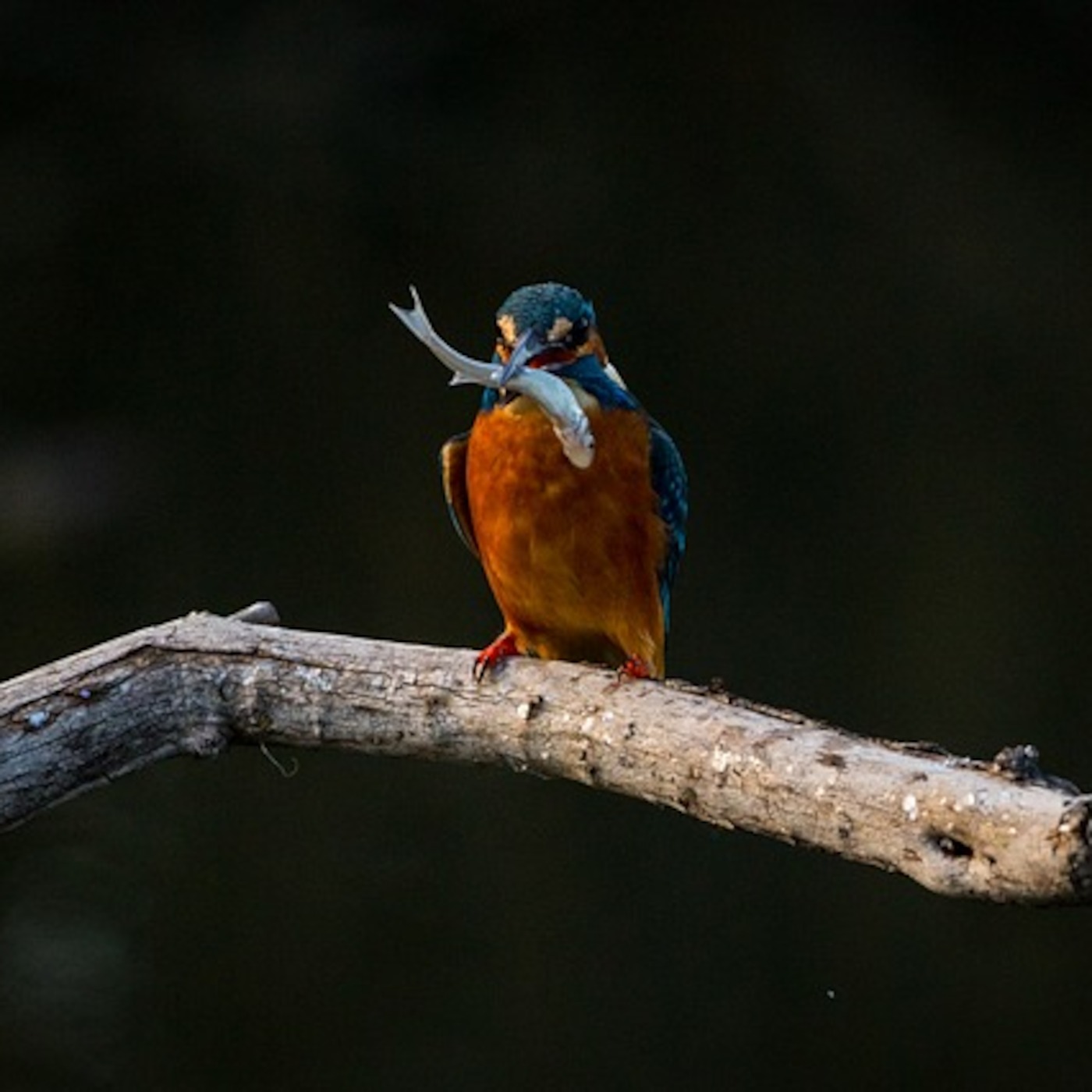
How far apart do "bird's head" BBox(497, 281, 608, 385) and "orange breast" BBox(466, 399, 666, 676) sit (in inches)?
2.6

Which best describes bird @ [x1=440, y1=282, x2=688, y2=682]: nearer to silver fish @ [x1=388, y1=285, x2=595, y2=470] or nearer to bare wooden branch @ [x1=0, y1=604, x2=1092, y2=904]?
silver fish @ [x1=388, y1=285, x2=595, y2=470]

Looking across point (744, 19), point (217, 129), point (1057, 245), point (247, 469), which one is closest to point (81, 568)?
point (247, 469)

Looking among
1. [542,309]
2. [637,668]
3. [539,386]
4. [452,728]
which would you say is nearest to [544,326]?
[542,309]

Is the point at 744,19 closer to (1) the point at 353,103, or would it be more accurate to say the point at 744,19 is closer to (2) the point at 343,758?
(1) the point at 353,103

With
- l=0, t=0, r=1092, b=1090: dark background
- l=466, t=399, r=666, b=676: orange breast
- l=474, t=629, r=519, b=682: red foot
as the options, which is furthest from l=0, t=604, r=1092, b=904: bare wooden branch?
l=0, t=0, r=1092, b=1090: dark background

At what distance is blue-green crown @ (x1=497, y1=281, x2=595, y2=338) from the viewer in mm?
2514

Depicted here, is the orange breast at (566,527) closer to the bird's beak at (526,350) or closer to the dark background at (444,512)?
the bird's beak at (526,350)

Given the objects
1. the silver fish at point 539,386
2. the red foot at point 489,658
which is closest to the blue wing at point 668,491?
the silver fish at point 539,386

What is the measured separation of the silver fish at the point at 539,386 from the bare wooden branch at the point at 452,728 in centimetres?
25

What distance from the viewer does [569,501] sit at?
8.43 feet

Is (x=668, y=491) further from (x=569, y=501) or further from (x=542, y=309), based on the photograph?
(x=542, y=309)

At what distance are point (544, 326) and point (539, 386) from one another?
0.17 metres

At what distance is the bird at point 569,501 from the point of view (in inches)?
101

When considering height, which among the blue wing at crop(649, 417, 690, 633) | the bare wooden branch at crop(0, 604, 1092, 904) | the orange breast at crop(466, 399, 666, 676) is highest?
the blue wing at crop(649, 417, 690, 633)
